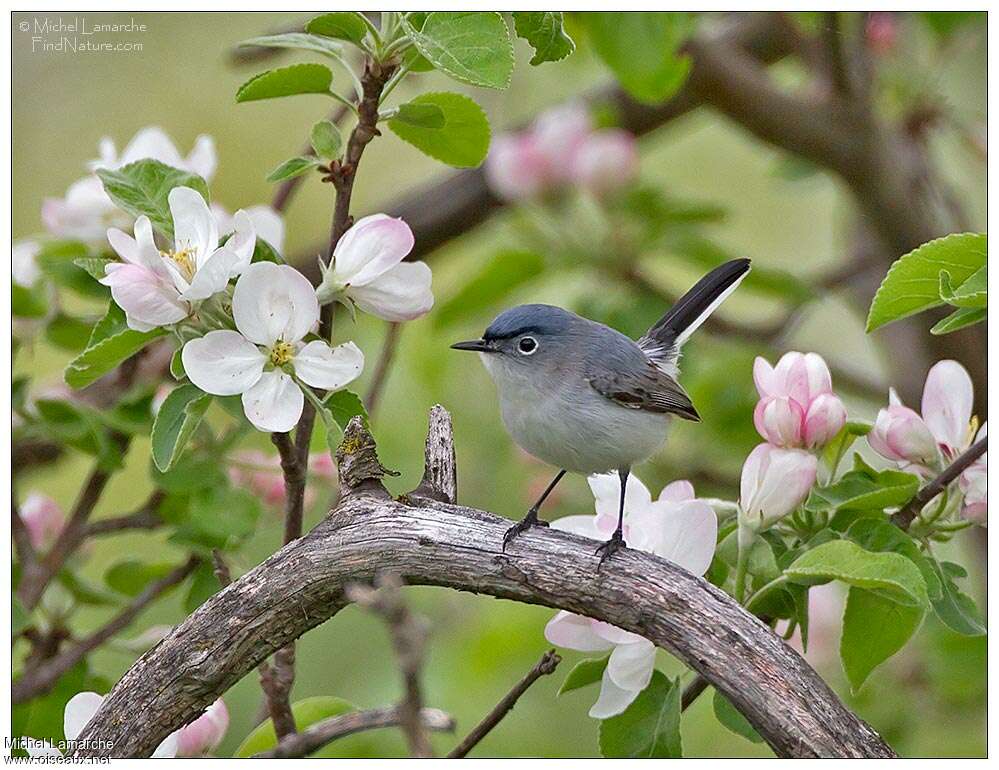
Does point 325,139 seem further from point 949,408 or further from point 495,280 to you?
point 495,280

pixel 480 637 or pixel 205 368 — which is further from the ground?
pixel 205 368

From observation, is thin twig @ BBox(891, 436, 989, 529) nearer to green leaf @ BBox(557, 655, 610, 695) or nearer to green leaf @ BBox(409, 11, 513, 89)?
green leaf @ BBox(557, 655, 610, 695)

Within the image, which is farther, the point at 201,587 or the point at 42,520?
the point at 42,520

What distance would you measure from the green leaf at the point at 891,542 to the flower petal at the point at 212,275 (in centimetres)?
71

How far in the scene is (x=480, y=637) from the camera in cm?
231

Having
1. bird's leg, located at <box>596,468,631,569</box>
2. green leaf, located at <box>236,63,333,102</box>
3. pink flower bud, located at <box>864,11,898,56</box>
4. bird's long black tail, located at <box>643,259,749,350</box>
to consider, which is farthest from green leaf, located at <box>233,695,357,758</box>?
pink flower bud, located at <box>864,11,898,56</box>

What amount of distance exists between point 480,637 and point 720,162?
96.8 inches

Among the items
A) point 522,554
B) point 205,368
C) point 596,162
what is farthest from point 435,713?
point 596,162

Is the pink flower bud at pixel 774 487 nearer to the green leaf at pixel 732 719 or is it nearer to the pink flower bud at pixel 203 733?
the green leaf at pixel 732 719

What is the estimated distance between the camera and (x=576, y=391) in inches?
64.0

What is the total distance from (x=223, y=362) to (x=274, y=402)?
6cm

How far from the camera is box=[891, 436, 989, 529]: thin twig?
1.22 m

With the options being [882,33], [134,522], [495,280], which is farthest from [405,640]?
[882,33]

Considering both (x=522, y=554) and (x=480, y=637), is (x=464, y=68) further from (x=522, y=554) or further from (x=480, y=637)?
(x=480, y=637)
